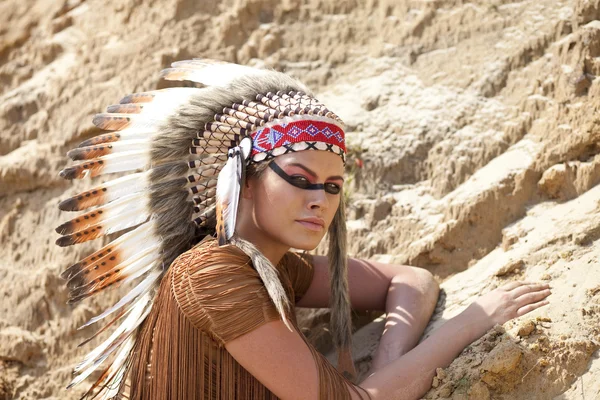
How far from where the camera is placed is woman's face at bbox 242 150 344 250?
238 centimetres

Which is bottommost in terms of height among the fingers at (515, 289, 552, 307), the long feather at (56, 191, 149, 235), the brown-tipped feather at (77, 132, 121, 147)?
the fingers at (515, 289, 552, 307)

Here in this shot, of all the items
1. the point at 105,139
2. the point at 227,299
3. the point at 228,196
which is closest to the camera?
the point at 227,299

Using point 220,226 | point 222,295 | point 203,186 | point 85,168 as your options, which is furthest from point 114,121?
point 222,295

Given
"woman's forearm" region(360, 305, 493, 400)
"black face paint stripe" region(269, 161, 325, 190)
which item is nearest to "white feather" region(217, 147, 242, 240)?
"black face paint stripe" region(269, 161, 325, 190)

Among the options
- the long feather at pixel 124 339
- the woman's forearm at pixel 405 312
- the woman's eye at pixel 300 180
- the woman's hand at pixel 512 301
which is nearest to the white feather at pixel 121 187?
the long feather at pixel 124 339

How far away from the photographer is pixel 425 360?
7.78ft

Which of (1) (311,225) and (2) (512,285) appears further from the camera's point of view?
(2) (512,285)

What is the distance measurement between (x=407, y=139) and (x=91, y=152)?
1358mm

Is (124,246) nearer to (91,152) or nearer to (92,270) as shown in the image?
(92,270)

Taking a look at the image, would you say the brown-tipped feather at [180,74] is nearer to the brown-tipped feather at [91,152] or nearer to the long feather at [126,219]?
the brown-tipped feather at [91,152]

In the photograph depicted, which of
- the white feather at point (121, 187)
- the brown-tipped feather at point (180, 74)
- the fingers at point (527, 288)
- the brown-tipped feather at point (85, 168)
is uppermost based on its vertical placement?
the brown-tipped feather at point (180, 74)

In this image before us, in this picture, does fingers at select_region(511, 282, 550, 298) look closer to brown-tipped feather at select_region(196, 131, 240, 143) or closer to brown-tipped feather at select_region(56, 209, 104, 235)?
brown-tipped feather at select_region(196, 131, 240, 143)

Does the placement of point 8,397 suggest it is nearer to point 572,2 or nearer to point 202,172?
point 202,172

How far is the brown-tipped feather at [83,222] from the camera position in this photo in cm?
264
